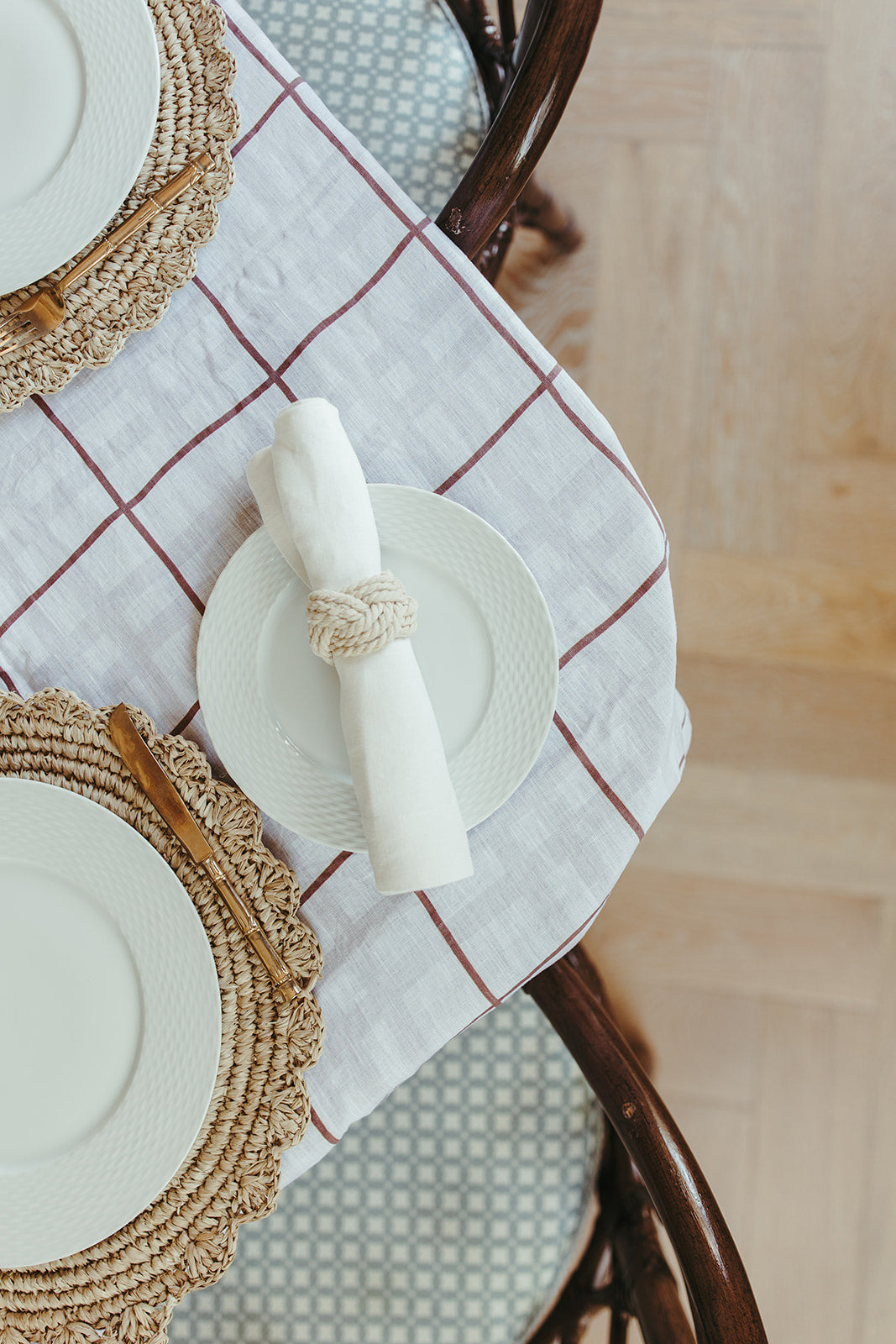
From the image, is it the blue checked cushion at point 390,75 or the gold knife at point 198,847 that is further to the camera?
the blue checked cushion at point 390,75

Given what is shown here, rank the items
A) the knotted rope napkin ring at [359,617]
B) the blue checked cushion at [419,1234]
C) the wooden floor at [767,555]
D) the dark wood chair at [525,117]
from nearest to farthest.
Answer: the knotted rope napkin ring at [359,617] < the dark wood chair at [525,117] < the blue checked cushion at [419,1234] < the wooden floor at [767,555]

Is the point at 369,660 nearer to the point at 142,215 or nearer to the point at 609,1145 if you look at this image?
the point at 142,215

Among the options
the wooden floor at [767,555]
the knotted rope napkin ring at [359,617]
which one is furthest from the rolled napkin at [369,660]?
the wooden floor at [767,555]

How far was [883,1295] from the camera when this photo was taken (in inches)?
45.6

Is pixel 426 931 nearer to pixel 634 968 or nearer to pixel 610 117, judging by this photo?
pixel 634 968

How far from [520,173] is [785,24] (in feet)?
3.01

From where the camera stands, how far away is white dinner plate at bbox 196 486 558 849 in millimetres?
572

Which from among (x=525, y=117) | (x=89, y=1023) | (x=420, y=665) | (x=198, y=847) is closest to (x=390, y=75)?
(x=525, y=117)

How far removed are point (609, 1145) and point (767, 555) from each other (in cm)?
76

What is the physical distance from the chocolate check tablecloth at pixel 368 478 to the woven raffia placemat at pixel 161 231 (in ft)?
0.07

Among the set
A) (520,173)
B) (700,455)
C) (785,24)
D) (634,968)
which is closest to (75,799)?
(520,173)

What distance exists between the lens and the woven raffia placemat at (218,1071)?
55 centimetres

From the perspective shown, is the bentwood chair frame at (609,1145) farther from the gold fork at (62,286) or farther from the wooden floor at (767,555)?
the wooden floor at (767,555)

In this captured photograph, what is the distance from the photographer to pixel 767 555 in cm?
124
